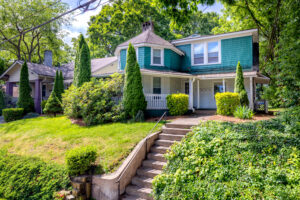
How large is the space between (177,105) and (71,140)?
21.1 feet

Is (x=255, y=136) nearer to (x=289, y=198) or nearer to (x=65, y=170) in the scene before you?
(x=289, y=198)

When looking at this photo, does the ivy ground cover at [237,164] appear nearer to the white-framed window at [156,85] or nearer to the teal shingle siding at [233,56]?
the white-framed window at [156,85]

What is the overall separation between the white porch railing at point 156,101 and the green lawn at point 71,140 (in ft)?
12.3

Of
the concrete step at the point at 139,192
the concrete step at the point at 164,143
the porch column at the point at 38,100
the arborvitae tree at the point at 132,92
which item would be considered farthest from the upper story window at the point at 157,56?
the porch column at the point at 38,100

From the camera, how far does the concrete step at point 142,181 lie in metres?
5.33

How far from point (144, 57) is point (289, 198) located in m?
12.3

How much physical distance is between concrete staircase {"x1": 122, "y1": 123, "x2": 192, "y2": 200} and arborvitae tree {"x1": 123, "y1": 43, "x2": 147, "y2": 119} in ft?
9.75

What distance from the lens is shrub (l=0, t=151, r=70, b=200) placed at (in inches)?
210

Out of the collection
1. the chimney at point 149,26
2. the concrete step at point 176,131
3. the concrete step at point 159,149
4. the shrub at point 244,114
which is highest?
the chimney at point 149,26

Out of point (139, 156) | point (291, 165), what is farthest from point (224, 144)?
point (139, 156)

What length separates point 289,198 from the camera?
3.49 m

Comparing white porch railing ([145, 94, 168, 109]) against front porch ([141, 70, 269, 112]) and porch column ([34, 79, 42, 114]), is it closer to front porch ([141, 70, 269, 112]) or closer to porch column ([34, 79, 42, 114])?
front porch ([141, 70, 269, 112])

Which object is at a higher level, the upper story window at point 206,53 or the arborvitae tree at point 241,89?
the upper story window at point 206,53

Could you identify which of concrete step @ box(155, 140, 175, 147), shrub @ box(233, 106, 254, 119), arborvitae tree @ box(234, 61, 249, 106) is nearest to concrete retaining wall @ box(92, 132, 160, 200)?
concrete step @ box(155, 140, 175, 147)
